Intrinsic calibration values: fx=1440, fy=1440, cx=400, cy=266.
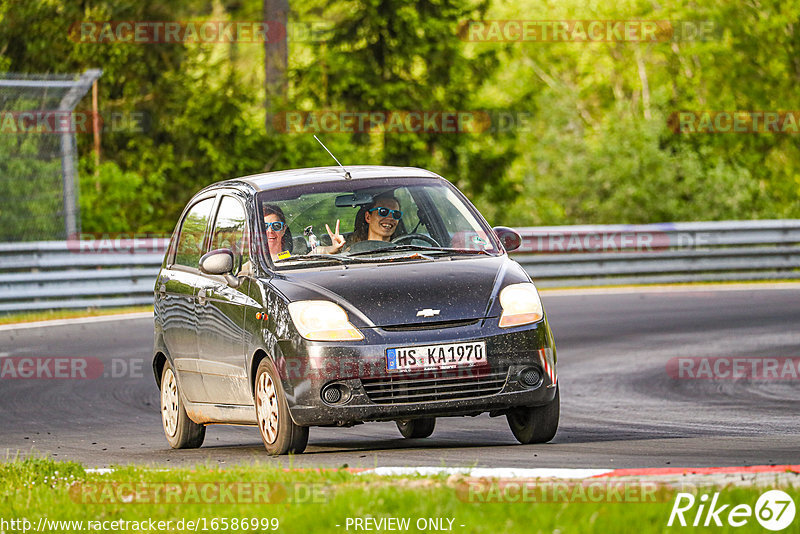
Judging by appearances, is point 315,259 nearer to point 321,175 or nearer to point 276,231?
point 276,231

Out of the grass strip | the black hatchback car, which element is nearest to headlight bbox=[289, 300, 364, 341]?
the black hatchback car

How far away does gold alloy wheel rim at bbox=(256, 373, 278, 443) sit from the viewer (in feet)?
27.0

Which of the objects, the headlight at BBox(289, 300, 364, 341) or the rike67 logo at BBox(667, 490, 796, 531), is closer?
the rike67 logo at BBox(667, 490, 796, 531)

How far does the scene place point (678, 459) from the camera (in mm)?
7312

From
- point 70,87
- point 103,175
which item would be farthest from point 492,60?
point 70,87

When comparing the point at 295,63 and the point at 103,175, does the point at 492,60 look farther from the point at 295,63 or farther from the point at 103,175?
the point at 103,175

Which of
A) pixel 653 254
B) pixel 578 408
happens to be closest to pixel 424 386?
pixel 578 408

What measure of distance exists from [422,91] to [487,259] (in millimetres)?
25226

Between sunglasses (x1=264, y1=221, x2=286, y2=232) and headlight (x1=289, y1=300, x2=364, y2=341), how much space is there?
1.04 meters

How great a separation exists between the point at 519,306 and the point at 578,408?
3.31 m

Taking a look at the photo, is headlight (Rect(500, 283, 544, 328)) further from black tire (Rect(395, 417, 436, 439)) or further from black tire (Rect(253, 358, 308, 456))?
black tire (Rect(395, 417, 436, 439))

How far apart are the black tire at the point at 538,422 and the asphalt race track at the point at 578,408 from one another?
0.32 feet

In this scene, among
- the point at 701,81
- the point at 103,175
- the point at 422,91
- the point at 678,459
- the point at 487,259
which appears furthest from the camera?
the point at 701,81

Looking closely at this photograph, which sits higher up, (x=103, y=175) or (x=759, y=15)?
(x=759, y=15)
